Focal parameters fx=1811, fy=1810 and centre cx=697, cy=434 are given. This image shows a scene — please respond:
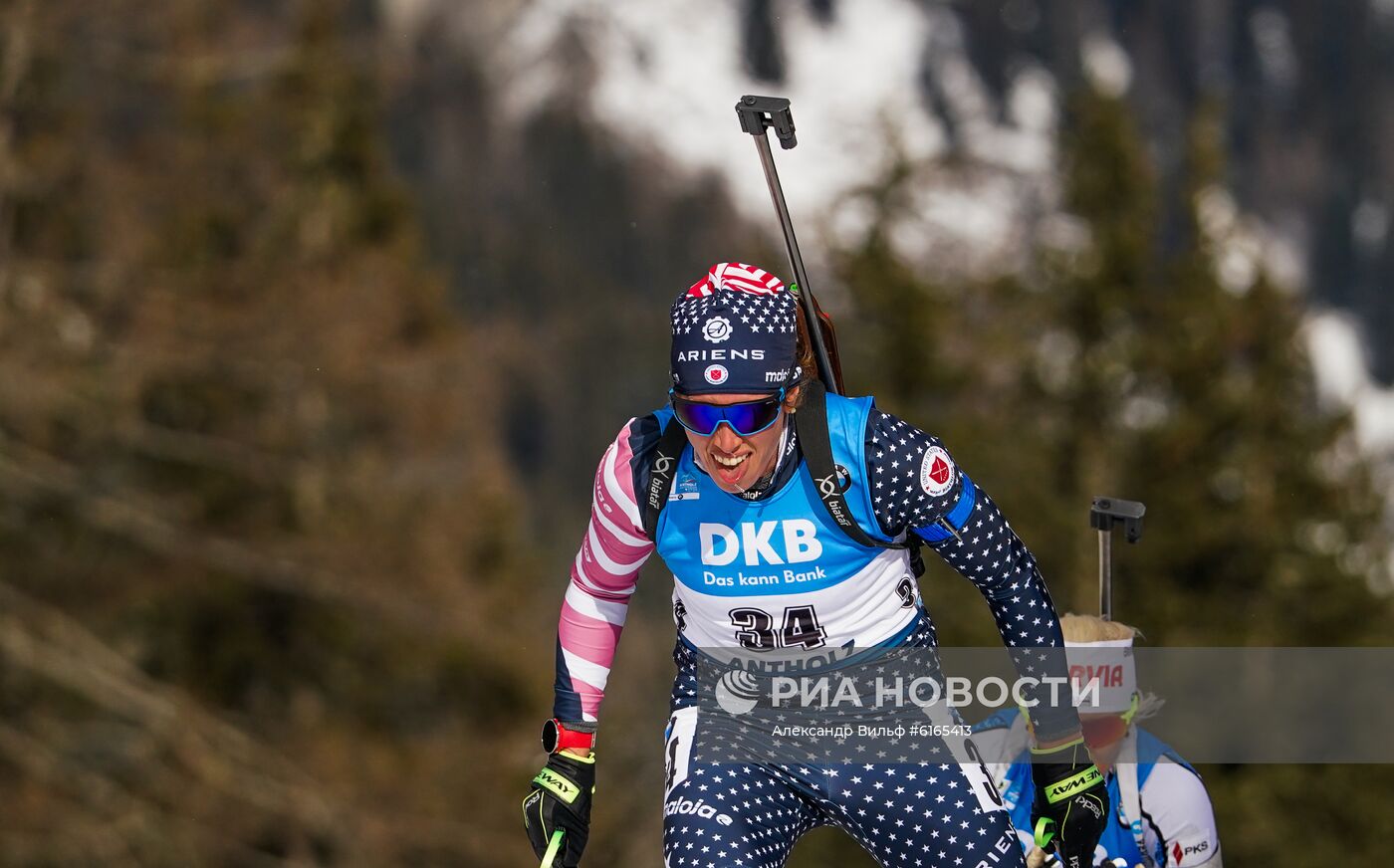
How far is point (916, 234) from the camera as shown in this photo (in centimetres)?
2952

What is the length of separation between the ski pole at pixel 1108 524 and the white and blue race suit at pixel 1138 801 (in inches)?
18.0

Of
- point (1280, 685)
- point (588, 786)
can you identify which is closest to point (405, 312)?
point (1280, 685)

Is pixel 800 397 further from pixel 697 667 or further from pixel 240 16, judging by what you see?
pixel 240 16

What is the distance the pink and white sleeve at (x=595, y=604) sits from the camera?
500 centimetres

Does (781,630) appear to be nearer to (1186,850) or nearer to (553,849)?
(553,849)

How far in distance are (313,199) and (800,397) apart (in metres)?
28.5

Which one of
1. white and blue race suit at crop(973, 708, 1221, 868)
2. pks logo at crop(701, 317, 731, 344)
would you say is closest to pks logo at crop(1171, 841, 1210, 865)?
white and blue race suit at crop(973, 708, 1221, 868)

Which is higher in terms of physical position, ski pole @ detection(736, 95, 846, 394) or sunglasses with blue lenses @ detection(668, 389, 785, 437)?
ski pole @ detection(736, 95, 846, 394)

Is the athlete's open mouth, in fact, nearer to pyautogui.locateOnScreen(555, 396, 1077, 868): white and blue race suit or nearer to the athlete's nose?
the athlete's nose

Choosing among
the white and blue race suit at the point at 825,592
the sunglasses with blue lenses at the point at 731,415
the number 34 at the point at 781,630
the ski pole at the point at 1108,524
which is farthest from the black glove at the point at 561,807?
the ski pole at the point at 1108,524

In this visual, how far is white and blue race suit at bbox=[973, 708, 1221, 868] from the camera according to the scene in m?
5.73

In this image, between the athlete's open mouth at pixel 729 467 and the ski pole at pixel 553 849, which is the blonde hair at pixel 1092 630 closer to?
the athlete's open mouth at pixel 729 467

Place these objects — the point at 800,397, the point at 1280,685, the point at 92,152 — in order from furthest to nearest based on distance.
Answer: the point at 1280,685 → the point at 92,152 → the point at 800,397

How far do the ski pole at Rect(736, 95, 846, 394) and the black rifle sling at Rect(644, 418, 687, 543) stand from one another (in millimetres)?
516
